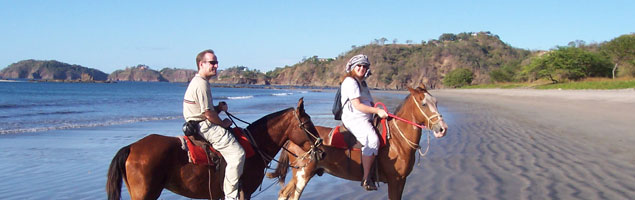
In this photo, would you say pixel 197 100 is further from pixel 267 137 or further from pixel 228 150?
pixel 267 137

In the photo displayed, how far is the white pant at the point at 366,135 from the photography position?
4.94 metres

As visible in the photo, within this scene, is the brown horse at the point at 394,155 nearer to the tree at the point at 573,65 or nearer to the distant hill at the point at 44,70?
the tree at the point at 573,65

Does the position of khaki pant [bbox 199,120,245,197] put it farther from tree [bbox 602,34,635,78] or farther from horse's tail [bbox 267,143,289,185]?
tree [bbox 602,34,635,78]

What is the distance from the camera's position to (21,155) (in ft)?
31.9

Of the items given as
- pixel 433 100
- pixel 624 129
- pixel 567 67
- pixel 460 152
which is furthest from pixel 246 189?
pixel 567 67

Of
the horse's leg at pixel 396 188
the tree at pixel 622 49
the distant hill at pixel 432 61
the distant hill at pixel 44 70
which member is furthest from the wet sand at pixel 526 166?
the distant hill at pixel 44 70

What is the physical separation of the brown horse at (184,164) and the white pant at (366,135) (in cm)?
62

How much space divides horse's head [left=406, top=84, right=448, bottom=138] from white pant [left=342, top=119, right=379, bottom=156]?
55cm

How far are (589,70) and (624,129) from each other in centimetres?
4912

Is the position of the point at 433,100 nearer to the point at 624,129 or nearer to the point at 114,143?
the point at 114,143

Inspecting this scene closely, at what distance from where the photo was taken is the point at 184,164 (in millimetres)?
4184

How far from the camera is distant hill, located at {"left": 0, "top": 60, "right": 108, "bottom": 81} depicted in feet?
575

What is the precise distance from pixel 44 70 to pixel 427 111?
206 m

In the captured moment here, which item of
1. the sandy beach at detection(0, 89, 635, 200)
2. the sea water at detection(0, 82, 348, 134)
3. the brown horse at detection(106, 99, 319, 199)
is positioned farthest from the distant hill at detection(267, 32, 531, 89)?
the brown horse at detection(106, 99, 319, 199)
